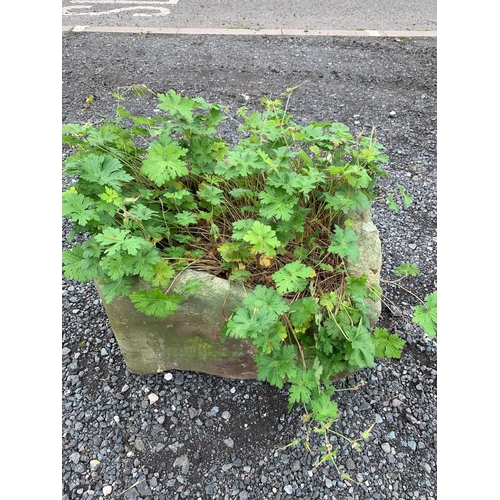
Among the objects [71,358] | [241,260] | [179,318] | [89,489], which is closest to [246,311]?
[241,260]

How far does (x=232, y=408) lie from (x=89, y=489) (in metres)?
0.63

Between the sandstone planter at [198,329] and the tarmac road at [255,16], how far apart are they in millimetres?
4852

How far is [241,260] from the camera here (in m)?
1.62

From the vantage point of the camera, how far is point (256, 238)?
4.63 ft

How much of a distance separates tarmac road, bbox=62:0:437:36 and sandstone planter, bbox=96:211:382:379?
4.85m

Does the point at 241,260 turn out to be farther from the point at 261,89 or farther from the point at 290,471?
the point at 261,89

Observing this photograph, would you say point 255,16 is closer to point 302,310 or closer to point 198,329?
point 198,329

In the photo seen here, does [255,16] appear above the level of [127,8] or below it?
below

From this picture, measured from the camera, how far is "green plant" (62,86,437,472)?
4.66ft

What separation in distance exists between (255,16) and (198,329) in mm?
5890

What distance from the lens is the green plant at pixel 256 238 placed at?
142 cm

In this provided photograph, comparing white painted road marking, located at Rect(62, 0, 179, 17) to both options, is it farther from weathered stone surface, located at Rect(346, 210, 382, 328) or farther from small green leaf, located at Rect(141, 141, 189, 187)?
weathered stone surface, located at Rect(346, 210, 382, 328)

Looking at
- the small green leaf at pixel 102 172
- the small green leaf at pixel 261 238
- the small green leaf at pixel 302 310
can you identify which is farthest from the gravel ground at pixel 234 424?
the small green leaf at pixel 102 172

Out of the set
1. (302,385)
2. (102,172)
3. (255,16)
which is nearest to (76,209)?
(102,172)
